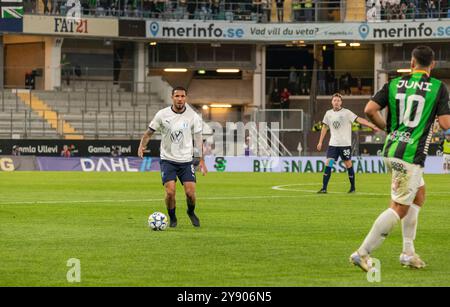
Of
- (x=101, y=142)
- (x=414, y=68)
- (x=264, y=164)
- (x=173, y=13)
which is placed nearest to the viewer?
(x=414, y=68)

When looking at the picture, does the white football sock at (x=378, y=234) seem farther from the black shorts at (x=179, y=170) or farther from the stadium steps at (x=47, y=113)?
the stadium steps at (x=47, y=113)

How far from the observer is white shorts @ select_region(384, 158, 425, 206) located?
39.9ft

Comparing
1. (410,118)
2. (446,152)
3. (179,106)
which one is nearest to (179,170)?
(179,106)

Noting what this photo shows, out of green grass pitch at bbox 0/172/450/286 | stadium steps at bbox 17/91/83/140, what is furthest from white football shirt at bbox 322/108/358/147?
stadium steps at bbox 17/91/83/140

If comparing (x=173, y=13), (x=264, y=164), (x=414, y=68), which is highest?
(x=173, y=13)

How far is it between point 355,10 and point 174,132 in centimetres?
4987

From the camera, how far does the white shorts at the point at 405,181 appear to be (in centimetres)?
1216

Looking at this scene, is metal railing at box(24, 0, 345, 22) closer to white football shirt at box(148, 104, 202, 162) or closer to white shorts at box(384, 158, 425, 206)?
white football shirt at box(148, 104, 202, 162)

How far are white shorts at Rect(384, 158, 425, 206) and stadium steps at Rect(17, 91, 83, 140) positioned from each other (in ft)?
148

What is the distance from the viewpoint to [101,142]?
181 feet

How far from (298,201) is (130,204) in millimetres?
4138
